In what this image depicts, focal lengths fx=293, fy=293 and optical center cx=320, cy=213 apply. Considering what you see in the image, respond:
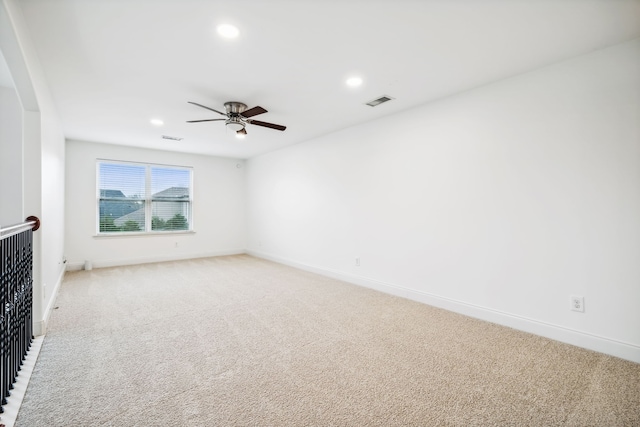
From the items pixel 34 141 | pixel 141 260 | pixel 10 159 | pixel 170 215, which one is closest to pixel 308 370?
pixel 34 141

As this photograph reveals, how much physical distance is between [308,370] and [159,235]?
546cm

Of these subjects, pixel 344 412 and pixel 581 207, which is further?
pixel 581 207

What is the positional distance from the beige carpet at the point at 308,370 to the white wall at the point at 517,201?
1.14 feet

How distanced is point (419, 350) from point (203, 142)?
5039 millimetres

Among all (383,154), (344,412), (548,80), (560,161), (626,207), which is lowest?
(344,412)

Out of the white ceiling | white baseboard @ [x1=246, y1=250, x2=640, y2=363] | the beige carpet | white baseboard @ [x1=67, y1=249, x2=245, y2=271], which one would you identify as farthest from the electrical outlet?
white baseboard @ [x1=67, y1=249, x2=245, y2=271]

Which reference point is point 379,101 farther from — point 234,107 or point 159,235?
point 159,235

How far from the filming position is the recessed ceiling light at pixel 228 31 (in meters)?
2.07

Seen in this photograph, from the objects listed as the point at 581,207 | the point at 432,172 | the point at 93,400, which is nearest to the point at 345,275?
the point at 432,172

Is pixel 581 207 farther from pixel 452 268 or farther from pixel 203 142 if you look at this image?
pixel 203 142

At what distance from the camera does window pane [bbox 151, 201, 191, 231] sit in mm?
6340

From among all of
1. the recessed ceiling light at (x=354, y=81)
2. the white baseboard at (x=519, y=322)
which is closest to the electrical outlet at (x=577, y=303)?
the white baseboard at (x=519, y=322)

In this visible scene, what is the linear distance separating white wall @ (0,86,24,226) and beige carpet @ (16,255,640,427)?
1.15 metres

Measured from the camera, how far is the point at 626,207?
7.43 ft
